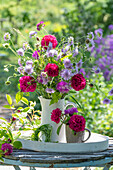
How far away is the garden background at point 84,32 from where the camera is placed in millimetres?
3891

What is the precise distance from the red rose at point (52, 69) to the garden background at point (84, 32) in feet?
0.89

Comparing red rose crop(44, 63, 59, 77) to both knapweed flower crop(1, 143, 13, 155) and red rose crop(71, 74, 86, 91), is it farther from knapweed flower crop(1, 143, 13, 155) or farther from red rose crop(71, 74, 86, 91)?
knapweed flower crop(1, 143, 13, 155)

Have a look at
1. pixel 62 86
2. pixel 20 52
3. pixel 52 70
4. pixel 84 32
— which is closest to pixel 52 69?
pixel 52 70

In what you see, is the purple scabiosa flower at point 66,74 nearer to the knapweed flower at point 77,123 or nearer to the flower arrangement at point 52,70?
the flower arrangement at point 52,70

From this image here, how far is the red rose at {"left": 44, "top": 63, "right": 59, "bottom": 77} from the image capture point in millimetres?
1722

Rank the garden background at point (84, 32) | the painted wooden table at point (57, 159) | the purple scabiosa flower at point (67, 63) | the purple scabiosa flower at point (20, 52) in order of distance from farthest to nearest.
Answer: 1. the garden background at point (84, 32)
2. the purple scabiosa flower at point (20, 52)
3. the purple scabiosa flower at point (67, 63)
4. the painted wooden table at point (57, 159)

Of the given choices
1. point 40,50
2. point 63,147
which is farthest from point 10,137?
point 40,50

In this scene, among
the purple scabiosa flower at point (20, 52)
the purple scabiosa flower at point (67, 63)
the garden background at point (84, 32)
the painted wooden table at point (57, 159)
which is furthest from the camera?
the garden background at point (84, 32)

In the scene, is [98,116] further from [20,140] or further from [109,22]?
[109,22]

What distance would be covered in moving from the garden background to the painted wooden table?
1.26 feet

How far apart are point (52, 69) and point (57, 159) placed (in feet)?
1.50

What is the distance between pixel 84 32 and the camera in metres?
5.84

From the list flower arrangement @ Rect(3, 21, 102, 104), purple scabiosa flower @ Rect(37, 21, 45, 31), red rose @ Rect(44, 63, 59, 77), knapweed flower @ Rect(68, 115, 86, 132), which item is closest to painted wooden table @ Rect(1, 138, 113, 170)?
knapweed flower @ Rect(68, 115, 86, 132)

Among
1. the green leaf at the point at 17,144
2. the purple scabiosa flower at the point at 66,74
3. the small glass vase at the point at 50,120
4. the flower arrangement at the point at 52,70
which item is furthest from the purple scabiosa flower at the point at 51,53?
the green leaf at the point at 17,144
